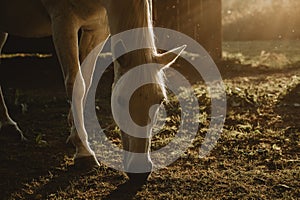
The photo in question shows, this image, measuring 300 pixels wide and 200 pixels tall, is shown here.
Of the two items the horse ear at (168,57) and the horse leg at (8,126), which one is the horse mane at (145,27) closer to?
the horse ear at (168,57)

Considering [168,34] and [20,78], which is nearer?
[20,78]

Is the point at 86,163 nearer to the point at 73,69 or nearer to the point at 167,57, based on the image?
the point at 73,69

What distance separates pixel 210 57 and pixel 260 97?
348cm

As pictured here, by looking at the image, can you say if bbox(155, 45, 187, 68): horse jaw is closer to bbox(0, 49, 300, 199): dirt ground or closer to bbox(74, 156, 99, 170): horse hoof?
bbox(0, 49, 300, 199): dirt ground

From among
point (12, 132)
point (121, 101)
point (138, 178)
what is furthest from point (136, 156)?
point (12, 132)

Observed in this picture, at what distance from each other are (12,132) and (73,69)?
1356mm

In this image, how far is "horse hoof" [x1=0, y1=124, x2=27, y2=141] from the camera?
4867 millimetres

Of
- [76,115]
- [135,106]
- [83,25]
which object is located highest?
[83,25]

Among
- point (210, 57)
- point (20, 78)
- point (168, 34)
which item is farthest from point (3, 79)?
point (210, 57)

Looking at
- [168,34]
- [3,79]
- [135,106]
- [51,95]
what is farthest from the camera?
[168,34]

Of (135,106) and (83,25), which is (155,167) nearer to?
(135,106)

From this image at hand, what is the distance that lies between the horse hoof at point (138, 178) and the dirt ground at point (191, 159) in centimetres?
5

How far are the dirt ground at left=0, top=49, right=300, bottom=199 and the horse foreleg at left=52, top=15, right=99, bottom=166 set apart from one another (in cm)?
15

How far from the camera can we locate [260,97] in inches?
257
